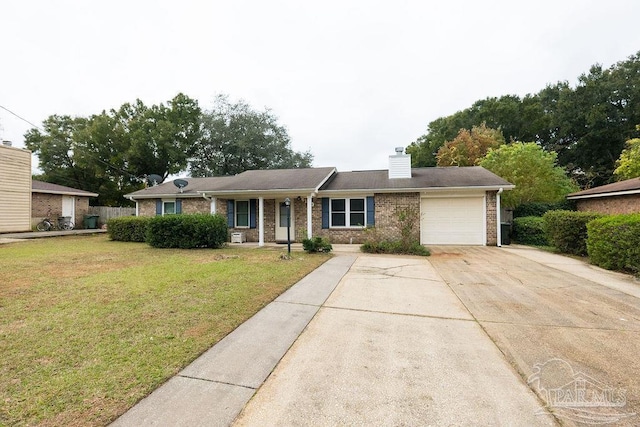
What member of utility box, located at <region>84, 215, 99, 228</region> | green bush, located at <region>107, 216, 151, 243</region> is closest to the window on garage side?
green bush, located at <region>107, 216, 151, 243</region>

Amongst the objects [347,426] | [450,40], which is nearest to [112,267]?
[347,426]

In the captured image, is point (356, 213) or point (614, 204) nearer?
point (614, 204)

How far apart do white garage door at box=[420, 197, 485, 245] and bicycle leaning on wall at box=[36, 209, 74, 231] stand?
23060 millimetres

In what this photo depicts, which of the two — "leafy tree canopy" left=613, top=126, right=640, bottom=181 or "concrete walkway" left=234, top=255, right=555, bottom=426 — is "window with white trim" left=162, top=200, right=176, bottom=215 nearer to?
"concrete walkway" left=234, top=255, right=555, bottom=426

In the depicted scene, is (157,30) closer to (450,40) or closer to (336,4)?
(336,4)

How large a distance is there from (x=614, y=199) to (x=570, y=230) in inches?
174

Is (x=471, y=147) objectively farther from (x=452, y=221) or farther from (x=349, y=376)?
(x=349, y=376)

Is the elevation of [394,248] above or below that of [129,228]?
below

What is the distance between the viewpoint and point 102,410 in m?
1.94

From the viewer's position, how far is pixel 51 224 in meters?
18.8

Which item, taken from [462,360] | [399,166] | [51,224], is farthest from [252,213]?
[51,224]

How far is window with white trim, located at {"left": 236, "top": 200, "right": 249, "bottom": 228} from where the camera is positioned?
13.9m

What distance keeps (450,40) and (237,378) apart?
14.0 m

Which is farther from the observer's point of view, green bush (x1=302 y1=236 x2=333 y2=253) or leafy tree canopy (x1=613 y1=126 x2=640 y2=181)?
leafy tree canopy (x1=613 y1=126 x2=640 y2=181)
